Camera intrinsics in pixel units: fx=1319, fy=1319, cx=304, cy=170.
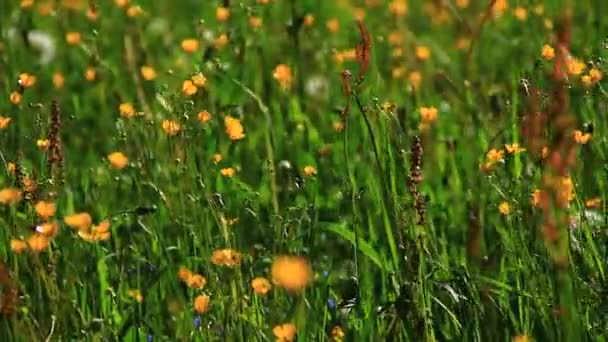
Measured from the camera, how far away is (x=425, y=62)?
4242 millimetres

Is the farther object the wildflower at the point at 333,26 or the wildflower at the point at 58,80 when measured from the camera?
the wildflower at the point at 333,26

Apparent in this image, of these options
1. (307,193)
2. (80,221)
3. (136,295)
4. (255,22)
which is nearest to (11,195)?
(80,221)

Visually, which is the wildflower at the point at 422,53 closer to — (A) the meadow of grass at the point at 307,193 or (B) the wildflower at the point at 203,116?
(A) the meadow of grass at the point at 307,193

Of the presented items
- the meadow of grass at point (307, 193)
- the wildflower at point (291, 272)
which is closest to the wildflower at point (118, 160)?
the meadow of grass at point (307, 193)

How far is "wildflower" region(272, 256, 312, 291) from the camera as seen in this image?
224 centimetres

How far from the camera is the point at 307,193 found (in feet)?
10.1

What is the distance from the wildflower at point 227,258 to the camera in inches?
89.7

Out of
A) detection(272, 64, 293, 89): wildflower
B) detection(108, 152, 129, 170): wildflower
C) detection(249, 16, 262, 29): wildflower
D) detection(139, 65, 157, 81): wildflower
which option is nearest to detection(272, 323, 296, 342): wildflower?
detection(108, 152, 129, 170): wildflower

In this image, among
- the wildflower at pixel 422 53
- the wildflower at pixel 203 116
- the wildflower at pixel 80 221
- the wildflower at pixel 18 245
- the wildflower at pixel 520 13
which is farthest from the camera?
the wildflower at pixel 520 13

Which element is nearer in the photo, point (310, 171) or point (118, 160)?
point (310, 171)

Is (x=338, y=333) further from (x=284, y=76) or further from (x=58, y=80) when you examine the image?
(x=58, y=80)

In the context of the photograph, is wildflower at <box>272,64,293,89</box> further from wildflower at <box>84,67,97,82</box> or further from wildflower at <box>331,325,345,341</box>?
wildflower at <box>331,325,345,341</box>

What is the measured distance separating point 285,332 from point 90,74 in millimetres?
1832

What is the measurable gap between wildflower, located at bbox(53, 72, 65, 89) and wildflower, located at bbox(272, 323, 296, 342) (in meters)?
1.89
